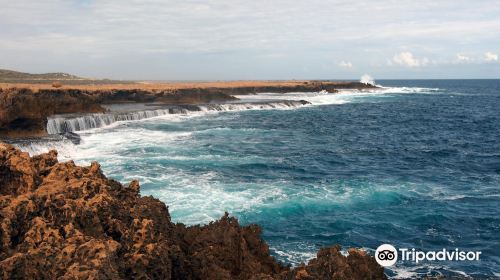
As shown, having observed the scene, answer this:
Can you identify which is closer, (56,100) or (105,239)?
(105,239)

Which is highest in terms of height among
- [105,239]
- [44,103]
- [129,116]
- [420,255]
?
[44,103]

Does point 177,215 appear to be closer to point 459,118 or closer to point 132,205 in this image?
point 132,205

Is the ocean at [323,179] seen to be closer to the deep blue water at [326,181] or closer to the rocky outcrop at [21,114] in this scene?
the deep blue water at [326,181]

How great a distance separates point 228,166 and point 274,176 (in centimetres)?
410

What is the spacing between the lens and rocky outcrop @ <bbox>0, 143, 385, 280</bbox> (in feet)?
24.0

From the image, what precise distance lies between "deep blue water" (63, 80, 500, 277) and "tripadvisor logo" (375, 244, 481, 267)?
1.39ft

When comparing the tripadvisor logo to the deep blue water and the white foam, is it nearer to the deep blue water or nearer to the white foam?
the deep blue water

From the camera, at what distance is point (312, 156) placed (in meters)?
39.7

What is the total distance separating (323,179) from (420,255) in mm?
12637

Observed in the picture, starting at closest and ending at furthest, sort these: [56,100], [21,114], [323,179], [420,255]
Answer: [420,255], [323,179], [21,114], [56,100]

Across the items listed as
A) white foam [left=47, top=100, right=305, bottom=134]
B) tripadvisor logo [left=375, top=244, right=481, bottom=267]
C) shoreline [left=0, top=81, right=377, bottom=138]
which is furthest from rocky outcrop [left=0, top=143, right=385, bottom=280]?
white foam [left=47, top=100, right=305, bottom=134]

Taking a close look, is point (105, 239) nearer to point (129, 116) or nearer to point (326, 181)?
point (326, 181)

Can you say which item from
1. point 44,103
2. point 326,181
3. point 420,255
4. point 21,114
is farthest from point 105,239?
point 44,103

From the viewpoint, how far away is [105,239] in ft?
27.1
